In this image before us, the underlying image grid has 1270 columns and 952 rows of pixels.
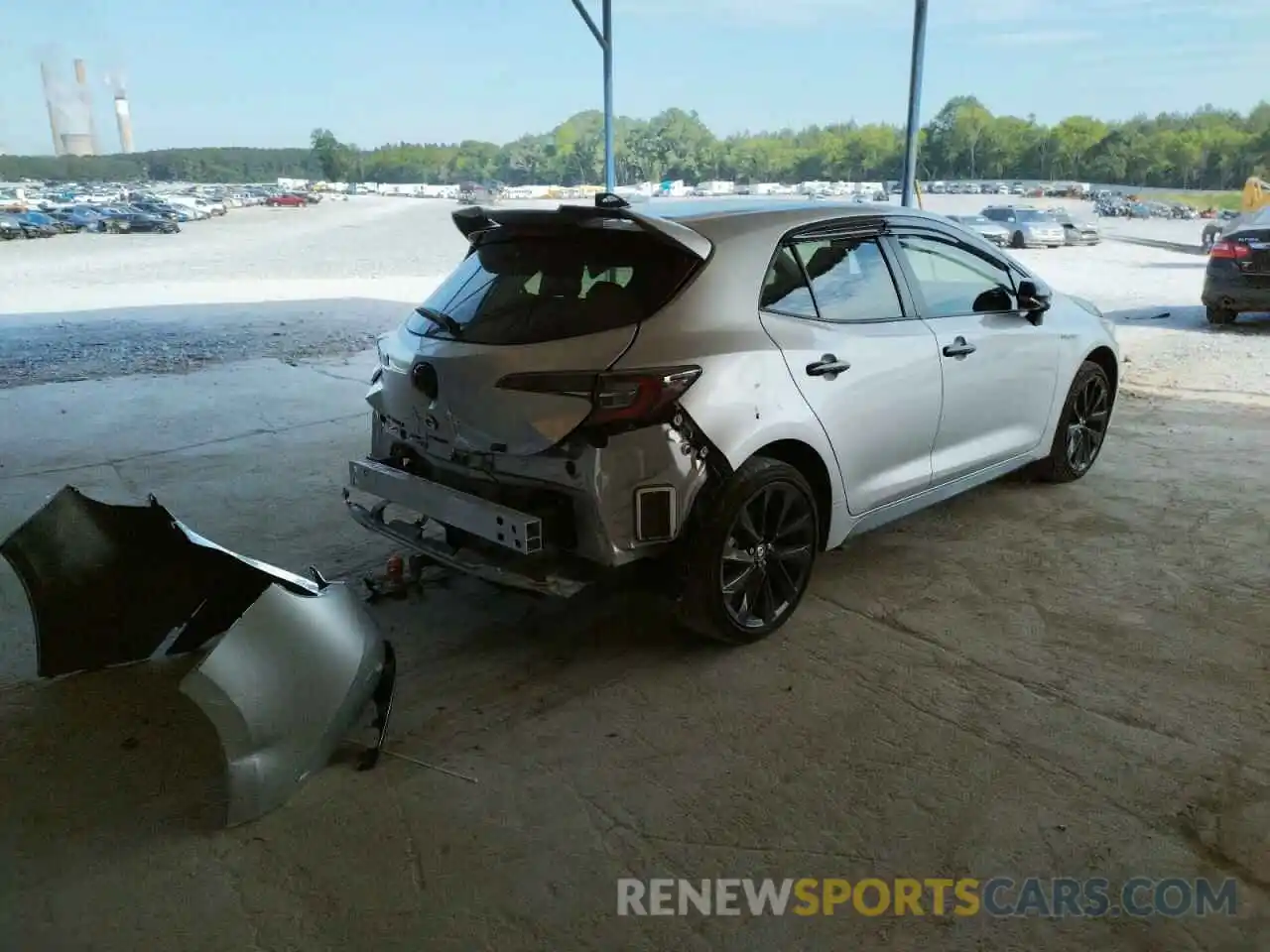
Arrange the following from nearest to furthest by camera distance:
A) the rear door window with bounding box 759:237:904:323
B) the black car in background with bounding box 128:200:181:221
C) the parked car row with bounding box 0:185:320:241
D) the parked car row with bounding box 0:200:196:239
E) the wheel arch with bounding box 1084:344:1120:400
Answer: the rear door window with bounding box 759:237:904:323
the wheel arch with bounding box 1084:344:1120:400
the parked car row with bounding box 0:200:196:239
the parked car row with bounding box 0:185:320:241
the black car in background with bounding box 128:200:181:221

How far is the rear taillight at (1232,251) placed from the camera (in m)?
10.8

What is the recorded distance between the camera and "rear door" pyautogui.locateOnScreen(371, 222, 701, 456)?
3129 mm

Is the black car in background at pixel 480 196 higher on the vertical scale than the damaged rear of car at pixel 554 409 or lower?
higher

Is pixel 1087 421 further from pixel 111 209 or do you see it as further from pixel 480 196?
pixel 111 209

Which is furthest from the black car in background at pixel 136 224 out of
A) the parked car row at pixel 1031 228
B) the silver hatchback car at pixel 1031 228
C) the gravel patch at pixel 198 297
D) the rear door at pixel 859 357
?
the rear door at pixel 859 357

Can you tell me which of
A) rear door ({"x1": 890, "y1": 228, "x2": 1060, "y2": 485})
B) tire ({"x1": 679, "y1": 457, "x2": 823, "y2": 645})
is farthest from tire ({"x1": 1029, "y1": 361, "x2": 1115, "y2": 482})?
tire ({"x1": 679, "y1": 457, "x2": 823, "y2": 645})

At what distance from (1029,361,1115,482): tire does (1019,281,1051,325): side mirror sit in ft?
2.18

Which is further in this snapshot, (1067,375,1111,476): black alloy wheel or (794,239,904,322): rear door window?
(1067,375,1111,476): black alloy wheel

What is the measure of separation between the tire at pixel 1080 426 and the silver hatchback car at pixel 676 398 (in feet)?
4.23

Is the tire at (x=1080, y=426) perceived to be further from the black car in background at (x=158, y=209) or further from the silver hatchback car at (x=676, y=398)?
the black car in background at (x=158, y=209)

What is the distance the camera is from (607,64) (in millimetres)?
14414

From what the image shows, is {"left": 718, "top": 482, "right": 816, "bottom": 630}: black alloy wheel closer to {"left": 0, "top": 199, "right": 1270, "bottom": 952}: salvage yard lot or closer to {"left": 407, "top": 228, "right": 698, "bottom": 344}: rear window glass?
{"left": 0, "top": 199, "right": 1270, "bottom": 952}: salvage yard lot

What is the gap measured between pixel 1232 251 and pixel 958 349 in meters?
9.06

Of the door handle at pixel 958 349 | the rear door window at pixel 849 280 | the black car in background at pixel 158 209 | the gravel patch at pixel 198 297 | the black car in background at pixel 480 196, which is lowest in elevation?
the gravel patch at pixel 198 297
